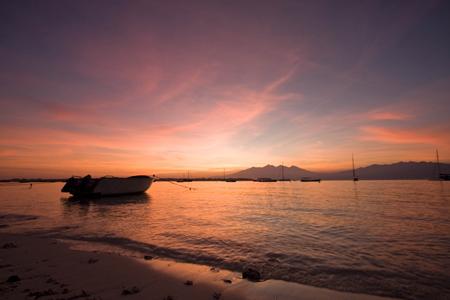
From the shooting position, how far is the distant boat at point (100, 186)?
44.7 meters

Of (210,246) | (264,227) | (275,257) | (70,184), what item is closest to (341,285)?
(275,257)

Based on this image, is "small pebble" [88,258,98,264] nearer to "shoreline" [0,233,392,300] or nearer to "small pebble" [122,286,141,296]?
"shoreline" [0,233,392,300]

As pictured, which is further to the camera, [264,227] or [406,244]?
[264,227]

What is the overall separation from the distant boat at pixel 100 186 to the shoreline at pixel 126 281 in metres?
38.7

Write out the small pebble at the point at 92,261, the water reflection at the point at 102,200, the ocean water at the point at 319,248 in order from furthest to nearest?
1. the water reflection at the point at 102,200
2. the small pebble at the point at 92,261
3. the ocean water at the point at 319,248

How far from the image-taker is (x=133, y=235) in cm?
1390

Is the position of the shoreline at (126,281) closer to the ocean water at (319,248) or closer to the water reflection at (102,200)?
the ocean water at (319,248)

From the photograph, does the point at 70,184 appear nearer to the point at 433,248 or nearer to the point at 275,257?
the point at 275,257

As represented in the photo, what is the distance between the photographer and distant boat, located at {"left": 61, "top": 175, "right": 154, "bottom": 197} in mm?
44656

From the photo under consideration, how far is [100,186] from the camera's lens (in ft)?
147

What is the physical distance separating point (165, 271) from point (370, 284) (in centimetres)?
603

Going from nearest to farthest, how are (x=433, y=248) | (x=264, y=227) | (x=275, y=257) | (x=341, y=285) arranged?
(x=341, y=285) < (x=275, y=257) < (x=433, y=248) < (x=264, y=227)

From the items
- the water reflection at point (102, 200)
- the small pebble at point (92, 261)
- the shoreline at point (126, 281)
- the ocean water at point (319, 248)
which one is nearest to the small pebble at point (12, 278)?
the shoreline at point (126, 281)

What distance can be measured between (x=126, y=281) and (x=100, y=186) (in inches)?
1710
